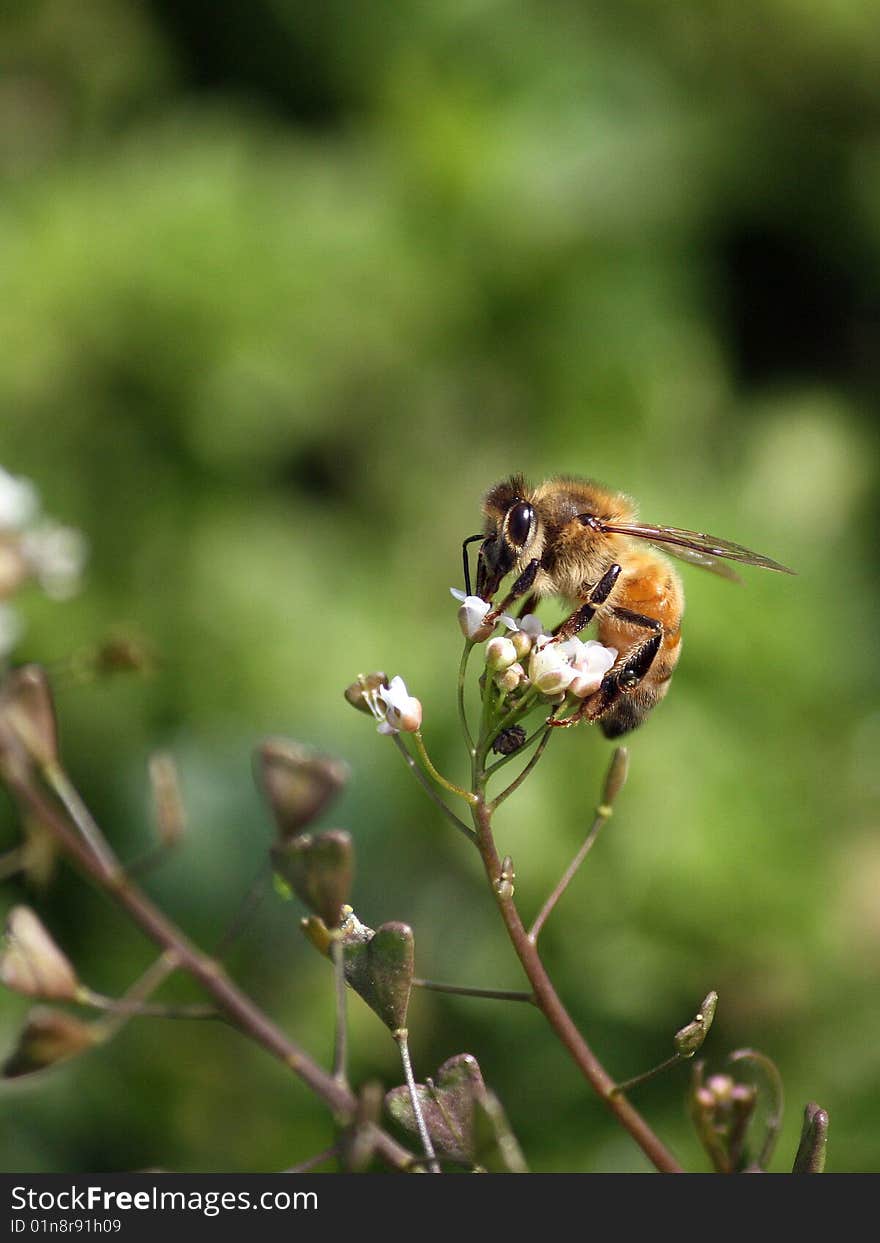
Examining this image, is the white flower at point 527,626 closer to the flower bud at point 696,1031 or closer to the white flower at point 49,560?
the flower bud at point 696,1031

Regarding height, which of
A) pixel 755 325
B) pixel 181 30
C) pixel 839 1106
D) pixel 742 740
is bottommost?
pixel 839 1106

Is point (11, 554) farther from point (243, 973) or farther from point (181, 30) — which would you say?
point (181, 30)

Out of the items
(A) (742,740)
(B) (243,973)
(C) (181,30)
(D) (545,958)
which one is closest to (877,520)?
(A) (742,740)

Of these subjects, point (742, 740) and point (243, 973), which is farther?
point (742, 740)

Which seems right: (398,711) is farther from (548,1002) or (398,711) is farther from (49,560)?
(49,560)

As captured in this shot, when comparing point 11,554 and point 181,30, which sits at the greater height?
point 181,30

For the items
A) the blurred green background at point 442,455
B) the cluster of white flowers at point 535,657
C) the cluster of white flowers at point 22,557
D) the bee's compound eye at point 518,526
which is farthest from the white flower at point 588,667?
the blurred green background at point 442,455
